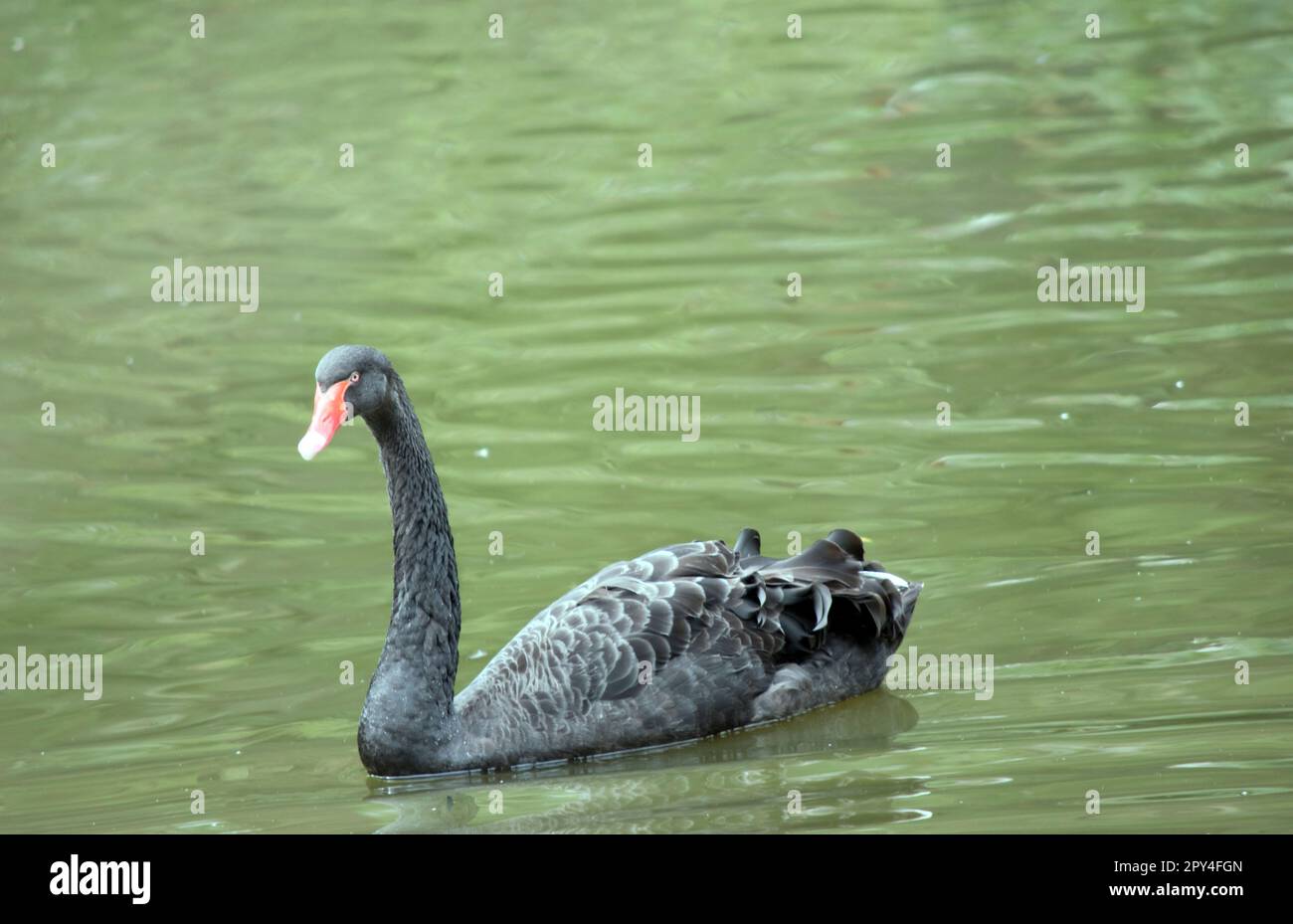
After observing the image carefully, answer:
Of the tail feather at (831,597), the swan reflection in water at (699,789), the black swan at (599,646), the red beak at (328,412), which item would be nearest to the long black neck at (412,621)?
the black swan at (599,646)

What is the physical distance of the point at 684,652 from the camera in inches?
278

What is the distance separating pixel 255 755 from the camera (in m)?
7.10

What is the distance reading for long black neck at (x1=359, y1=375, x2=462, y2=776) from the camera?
6.80 metres

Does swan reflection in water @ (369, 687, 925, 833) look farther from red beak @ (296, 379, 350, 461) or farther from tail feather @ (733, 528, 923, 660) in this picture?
red beak @ (296, 379, 350, 461)

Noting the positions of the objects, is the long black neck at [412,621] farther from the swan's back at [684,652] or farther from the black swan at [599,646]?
the swan's back at [684,652]

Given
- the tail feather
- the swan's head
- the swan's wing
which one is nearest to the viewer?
the swan's head

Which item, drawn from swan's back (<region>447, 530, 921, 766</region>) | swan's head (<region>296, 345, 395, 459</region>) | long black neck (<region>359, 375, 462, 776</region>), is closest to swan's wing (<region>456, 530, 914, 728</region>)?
swan's back (<region>447, 530, 921, 766</region>)

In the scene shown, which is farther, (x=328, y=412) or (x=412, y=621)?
(x=412, y=621)

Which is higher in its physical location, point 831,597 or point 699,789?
point 831,597

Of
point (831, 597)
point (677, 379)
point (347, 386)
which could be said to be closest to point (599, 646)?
point (831, 597)

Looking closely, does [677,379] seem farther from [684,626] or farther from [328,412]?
[328,412]

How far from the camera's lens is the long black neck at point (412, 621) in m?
6.80

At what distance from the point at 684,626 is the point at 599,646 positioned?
0.32 metres

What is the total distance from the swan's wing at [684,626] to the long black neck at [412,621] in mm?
193
